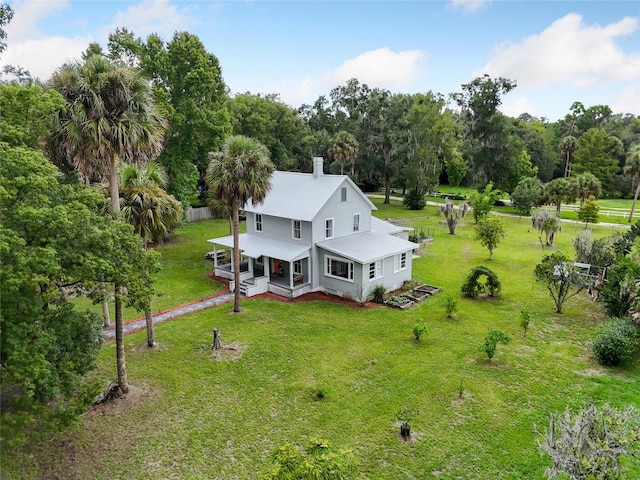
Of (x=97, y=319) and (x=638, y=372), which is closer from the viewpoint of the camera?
(x=97, y=319)

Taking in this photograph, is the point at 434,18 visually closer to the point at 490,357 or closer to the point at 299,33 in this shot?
the point at 299,33

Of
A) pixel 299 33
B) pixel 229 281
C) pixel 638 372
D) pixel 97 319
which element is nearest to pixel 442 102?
pixel 299 33

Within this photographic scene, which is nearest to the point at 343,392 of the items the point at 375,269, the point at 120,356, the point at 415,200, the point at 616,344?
the point at 120,356

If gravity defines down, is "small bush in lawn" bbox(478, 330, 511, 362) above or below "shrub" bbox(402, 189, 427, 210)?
below

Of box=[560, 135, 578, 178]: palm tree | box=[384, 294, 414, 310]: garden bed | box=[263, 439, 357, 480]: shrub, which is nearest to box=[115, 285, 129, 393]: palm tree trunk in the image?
box=[263, 439, 357, 480]: shrub

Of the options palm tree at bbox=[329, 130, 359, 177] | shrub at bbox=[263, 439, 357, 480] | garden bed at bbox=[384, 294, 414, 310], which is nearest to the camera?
shrub at bbox=[263, 439, 357, 480]

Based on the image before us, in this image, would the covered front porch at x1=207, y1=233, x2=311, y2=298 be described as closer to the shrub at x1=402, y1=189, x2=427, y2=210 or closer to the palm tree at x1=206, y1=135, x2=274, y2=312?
the palm tree at x1=206, y1=135, x2=274, y2=312

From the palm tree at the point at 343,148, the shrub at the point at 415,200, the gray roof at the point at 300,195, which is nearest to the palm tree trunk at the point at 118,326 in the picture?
the gray roof at the point at 300,195
